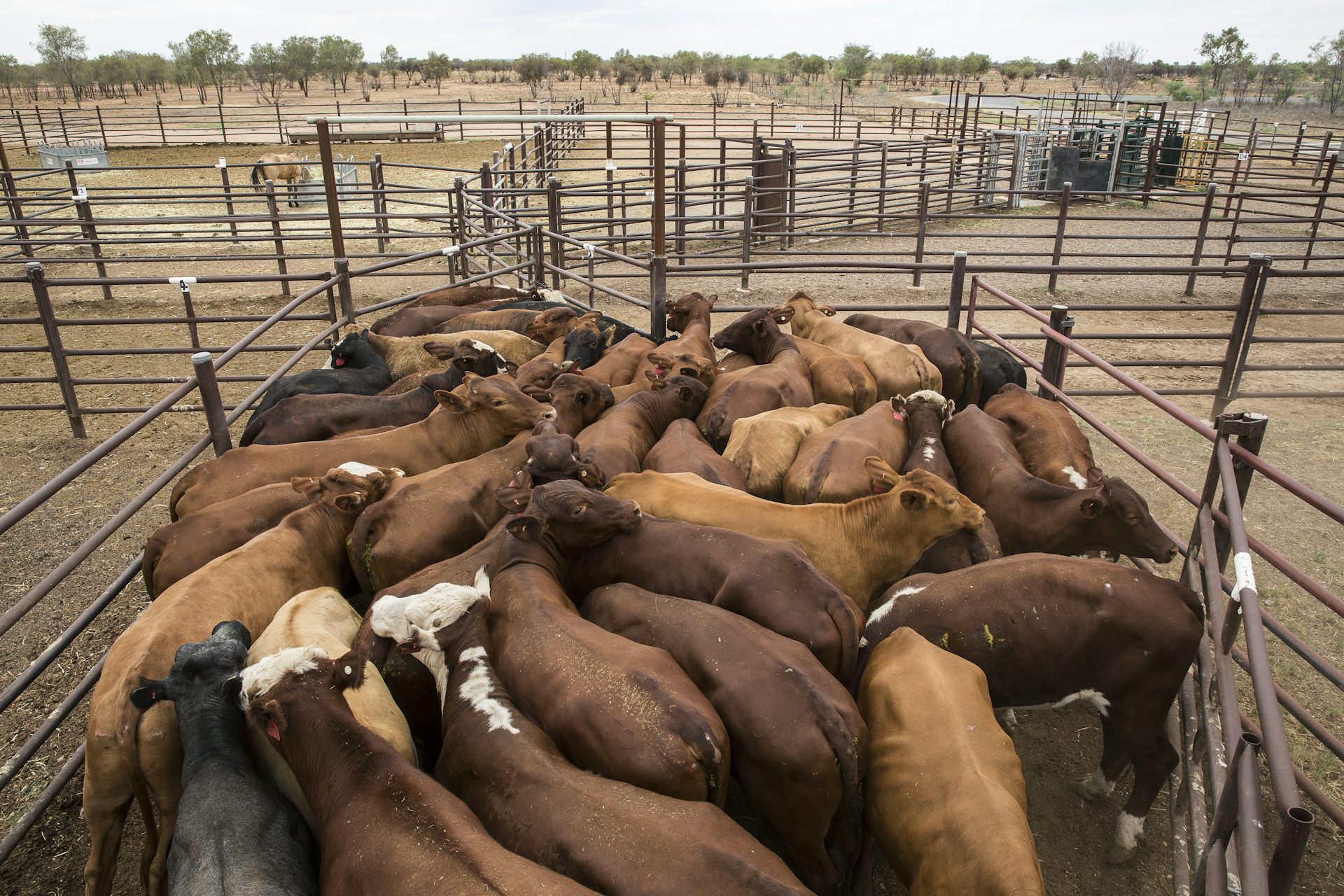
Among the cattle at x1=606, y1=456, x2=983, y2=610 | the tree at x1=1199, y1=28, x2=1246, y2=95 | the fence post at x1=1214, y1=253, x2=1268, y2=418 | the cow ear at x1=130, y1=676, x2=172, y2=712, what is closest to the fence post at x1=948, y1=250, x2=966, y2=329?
the fence post at x1=1214, y1=253, x2=1268, y2=418

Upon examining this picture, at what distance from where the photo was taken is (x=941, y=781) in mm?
2863

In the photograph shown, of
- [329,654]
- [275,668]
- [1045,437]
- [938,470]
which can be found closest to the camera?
[275,668]

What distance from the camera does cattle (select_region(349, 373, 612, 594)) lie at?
4.30 m

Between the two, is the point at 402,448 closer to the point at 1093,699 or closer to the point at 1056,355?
the point at 1093,699

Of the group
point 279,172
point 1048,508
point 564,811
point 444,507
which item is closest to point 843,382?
point 1048,508

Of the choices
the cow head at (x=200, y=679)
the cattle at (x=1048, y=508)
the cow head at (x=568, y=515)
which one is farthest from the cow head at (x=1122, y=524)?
the cow head at (x=200, y=679)

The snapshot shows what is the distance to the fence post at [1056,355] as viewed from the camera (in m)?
5.97

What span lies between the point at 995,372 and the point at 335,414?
4949 mm

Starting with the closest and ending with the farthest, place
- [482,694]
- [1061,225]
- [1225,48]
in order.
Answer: [482,694]
[1061,225]
[1225,48]

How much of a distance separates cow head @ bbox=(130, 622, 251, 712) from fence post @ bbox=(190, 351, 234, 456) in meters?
2.06

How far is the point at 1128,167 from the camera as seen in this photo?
22.5m

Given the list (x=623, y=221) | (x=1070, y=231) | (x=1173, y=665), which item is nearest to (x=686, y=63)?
(x=1070, y=231)

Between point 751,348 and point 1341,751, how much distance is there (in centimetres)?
497

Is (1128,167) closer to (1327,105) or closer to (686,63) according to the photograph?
(1327,105)
